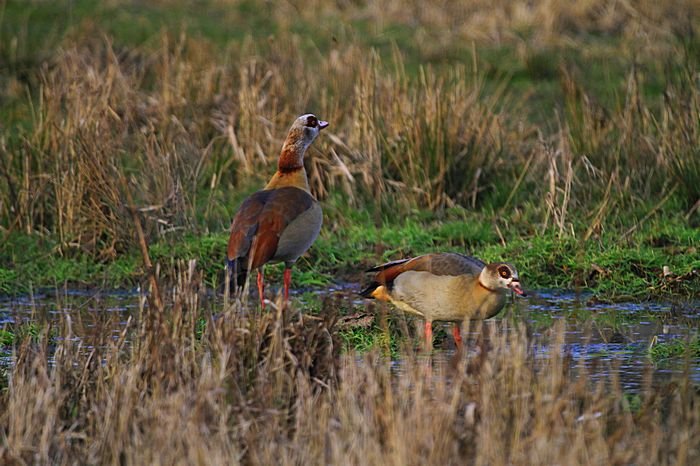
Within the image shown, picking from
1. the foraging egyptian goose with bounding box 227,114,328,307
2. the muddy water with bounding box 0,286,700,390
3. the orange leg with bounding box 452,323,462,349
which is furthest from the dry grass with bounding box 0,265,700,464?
the foraging egyptian goose with bounding box 227,114,328,307

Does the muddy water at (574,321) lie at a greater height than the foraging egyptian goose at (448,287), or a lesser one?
lesser

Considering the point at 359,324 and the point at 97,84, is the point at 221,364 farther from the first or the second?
the point at 97,84

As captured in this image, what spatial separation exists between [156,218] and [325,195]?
1.81 metres

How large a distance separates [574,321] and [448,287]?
3.92 ft

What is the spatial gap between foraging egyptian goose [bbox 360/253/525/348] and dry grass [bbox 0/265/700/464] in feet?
3.39

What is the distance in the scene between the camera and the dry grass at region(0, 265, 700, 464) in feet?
14.9

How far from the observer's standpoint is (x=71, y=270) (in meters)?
9.18

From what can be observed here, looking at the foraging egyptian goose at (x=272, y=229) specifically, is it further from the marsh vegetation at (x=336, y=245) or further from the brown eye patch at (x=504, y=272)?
the brown eye patch at (x=504, y=272)

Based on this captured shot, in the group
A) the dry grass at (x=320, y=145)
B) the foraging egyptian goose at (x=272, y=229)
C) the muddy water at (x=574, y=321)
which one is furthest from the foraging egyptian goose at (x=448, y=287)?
the dry grass at (x=320, y=145)

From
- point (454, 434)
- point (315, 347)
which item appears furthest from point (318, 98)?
point (454, 434)

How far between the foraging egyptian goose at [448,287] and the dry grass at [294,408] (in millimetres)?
1033

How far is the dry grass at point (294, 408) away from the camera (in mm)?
4551

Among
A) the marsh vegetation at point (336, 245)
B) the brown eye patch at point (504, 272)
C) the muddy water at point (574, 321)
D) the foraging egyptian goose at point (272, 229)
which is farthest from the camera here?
the foraging egyptian goose at point (272, 229)

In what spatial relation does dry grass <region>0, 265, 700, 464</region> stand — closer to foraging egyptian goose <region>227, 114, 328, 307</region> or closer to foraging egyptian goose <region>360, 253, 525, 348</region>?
foraging egyptian goose <region>360, 253, 525, 348</region>
